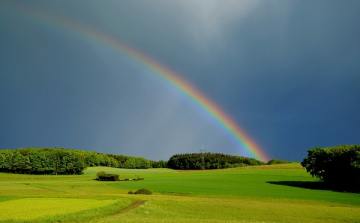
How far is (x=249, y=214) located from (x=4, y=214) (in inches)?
1044

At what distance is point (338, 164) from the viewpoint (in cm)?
7456

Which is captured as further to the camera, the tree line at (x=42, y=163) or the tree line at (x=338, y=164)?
the tree line at (x=42, y=163)

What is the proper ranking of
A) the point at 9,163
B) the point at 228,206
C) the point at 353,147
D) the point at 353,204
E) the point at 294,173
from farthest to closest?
the point at 9,163 < the point at 294,173 < the point at 353,147 < the point at 353,204 < the point at 228,206

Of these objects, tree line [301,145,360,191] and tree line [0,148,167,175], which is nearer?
tree line [301,145,360,191]

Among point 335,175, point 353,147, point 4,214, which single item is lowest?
point 4,214

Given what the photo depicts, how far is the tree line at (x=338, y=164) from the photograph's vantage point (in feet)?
229

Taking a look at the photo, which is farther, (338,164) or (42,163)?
(42,163)

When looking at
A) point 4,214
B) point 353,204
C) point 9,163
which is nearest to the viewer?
point 4,214

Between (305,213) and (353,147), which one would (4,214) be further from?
(353,147)

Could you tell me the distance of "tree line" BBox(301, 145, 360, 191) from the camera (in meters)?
69.9

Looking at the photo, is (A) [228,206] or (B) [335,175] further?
(B) [335,175]

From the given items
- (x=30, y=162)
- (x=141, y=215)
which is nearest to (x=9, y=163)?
(x=30, y=162)

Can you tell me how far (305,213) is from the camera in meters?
35.0

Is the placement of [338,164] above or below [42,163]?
A: below
